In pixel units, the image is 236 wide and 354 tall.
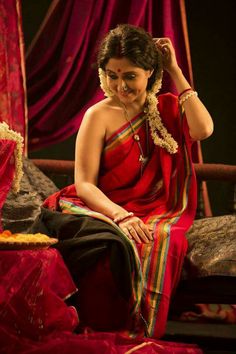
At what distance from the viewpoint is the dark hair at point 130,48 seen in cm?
262

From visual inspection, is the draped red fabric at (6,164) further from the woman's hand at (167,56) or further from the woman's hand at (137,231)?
the woman's hand at (167,56)

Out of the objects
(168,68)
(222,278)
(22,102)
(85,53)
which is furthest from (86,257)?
(85,53)

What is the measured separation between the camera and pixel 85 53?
4309 millimetres

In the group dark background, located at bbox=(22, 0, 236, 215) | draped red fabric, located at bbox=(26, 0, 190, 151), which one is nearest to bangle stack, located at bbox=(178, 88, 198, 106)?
draped red fabric, located at bbox=(26, 0, 190, 151)

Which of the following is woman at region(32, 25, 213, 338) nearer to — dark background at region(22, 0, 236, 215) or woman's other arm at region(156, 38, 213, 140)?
woman's other arm at region(156, 38, 213, 140)

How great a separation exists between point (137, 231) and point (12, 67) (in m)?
1.84

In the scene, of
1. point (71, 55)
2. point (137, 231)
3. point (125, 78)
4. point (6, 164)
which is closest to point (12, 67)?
point (71, 55)

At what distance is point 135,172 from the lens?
Answer: 2.74 metres

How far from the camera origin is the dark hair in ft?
8.59

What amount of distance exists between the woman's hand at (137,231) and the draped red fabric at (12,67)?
1635mm

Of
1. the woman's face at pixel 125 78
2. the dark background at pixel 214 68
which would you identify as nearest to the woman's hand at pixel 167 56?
the woman's face at pixel 125 78

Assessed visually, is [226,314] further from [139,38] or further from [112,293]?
[139,38]

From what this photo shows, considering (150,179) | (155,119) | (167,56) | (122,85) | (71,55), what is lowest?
(150,179)

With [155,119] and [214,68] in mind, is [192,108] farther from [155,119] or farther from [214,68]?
[214,68]
